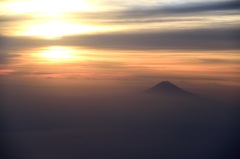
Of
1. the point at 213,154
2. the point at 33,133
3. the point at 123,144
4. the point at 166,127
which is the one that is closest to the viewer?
the point at 213,154

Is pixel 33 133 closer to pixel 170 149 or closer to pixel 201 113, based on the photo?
pixel 170 149

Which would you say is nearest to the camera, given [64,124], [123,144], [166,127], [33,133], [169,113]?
[123,144]

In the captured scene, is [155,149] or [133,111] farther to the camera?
[133,111]

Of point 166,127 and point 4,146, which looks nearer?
point 4,146

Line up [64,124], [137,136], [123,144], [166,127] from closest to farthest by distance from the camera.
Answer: [123,144] < [137,136] < [166,127] < [64,124]

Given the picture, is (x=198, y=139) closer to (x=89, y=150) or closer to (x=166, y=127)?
(x=166, y=127)

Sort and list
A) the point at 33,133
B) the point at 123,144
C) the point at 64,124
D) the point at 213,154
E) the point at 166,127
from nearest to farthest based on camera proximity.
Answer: the point at 213,154, the point at 123,144, the point at 33,133, the point at 166,127, the point at 64,124

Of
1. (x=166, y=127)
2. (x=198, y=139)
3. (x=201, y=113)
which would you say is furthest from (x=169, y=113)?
(x=198, y=139)

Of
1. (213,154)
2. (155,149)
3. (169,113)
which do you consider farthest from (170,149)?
(169,113)
